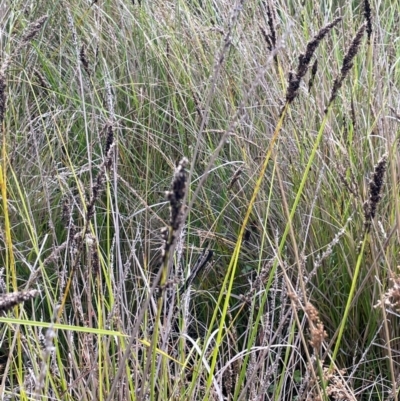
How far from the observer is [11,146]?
2.00m

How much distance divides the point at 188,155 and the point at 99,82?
19.0 inches

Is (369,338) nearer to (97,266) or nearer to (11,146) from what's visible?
(97,266)

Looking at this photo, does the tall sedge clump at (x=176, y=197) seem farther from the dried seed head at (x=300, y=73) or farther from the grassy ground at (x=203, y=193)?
the grassy ground at (x=203, y=193)

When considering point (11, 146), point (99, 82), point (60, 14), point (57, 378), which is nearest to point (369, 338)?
point (57, 378)

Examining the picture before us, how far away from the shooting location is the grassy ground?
48.8 inches

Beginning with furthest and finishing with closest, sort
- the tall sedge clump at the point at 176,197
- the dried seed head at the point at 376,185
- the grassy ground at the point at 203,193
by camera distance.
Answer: the grassy ground at the point at 203,193 < the dried seed head at the point at 376,185 < the tall sedge clump at the point at 176,197

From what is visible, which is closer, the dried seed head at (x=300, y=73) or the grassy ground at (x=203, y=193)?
the dried seed head at (x=300, y=73)

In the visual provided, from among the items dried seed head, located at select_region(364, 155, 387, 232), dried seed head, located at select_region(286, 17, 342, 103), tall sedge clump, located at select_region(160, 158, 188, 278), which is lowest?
dried seed head, located at select_region(364, 155, 387, 232)

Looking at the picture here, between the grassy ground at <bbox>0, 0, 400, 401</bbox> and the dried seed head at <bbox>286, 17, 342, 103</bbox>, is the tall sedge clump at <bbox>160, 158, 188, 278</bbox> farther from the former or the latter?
the grassy ground at <bbox>0, 0, 400, 401</bbox>

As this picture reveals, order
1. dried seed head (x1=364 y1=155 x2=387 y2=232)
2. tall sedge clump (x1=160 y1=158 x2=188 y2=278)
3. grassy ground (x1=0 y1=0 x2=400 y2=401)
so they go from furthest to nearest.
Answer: grassy ground (x1=0 y1=0 x2=400 y2=401) → dried seed head (x1=364 y1=155 x2=387 y2=232) → tall sedge clump (x1=160 y1=158 x2=188 y2=278)

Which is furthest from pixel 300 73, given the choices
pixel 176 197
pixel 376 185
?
pixel 176 197

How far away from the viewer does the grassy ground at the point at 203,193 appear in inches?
48.8

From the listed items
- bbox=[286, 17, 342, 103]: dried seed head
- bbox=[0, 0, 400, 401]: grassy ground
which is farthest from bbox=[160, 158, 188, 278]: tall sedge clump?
bbox=[0, 0, 400, 401]: grassy ground

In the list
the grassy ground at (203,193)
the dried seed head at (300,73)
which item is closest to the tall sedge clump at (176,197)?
the dried seed head at (300,73)
